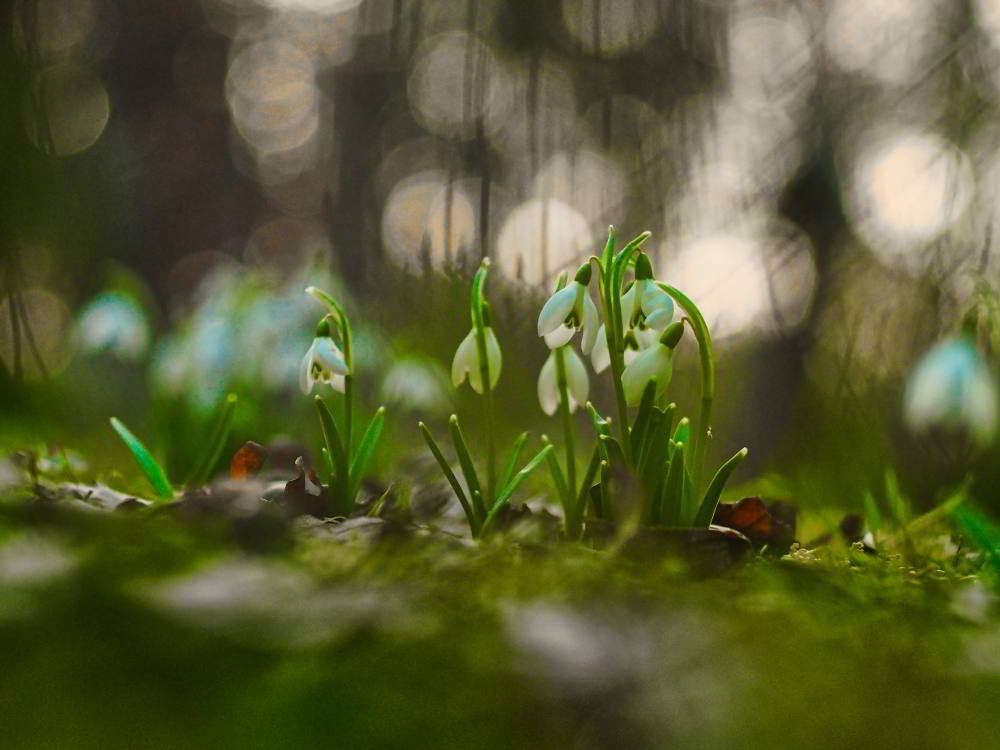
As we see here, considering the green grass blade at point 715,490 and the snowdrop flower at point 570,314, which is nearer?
the green grass blade at point 715,490

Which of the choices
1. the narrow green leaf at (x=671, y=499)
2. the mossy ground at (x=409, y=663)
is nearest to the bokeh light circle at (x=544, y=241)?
the narrow green leaf at (x=671, y=499)

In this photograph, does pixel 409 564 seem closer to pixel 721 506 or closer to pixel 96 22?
pixel 721 506

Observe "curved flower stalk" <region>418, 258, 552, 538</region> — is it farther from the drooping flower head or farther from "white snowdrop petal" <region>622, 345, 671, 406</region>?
"white snowdrop petal" <region>622, 345, 671, 406</region>

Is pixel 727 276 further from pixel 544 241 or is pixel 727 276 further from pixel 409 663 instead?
pixel 409 663

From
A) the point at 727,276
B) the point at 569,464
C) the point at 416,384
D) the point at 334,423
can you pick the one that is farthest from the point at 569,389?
the point at 727,276

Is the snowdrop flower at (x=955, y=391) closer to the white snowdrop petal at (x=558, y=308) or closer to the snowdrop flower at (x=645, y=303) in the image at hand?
the snowdrop flower at (x=645, y=303)

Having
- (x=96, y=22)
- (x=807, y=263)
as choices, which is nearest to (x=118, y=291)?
(x=807, y=263)

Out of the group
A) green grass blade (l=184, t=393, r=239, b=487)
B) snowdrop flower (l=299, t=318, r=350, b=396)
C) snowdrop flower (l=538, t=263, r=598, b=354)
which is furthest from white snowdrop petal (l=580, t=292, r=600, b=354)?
green grass blade (l=184, t=393, r=239, b=487)
